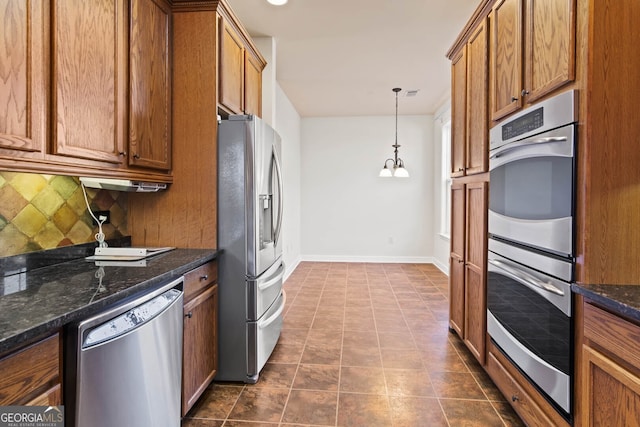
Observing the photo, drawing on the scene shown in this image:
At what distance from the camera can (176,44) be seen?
7.13 ft

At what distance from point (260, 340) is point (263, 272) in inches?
17.3

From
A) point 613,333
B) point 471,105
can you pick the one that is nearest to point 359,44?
point 471,105

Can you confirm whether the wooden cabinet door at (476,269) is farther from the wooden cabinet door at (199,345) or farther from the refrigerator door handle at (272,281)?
the wooden cabinet door at (199,345)

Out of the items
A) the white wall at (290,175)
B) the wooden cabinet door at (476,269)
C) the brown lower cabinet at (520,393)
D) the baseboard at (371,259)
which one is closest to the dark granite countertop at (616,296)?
the brown lower cabinet at (520,393)

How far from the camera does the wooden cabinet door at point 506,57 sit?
1801 mm

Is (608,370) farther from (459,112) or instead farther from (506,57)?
(459,112)

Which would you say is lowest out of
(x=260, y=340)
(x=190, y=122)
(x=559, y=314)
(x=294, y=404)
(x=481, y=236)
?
(x=294, y=404)

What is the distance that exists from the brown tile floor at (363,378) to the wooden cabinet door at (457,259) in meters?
0.21

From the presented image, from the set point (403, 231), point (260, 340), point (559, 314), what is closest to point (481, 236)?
point (559, 314)

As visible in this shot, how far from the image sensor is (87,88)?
1523 millimetres

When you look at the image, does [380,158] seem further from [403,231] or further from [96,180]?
[96,180]

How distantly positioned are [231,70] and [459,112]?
180cm

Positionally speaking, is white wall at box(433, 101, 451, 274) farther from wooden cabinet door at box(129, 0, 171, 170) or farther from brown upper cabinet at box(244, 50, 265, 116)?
wooden cabinet door at box(129, 0, 171, 170)

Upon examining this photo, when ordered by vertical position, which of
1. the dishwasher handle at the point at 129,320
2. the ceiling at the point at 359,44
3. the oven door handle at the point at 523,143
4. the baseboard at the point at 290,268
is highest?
the ceiling at the point at 359,44
